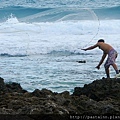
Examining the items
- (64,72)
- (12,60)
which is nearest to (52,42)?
(12,60)

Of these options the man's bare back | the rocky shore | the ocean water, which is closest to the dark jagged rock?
the rocky shore

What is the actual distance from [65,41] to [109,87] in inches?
737

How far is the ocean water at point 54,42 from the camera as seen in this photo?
16.3 metres

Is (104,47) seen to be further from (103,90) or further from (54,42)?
(54,42)

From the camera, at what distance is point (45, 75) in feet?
55.5

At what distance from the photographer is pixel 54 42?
2738 centimetres

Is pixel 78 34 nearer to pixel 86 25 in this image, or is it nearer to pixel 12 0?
pixel 86 25

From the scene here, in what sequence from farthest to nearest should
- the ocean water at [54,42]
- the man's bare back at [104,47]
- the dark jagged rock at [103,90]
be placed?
the ocean water at [54,42] < the man's bare back at [104,47] < the dark jagged rock at [103,90]

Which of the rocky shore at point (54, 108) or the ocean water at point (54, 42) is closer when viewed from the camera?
the rocky shore at point (54, 108)

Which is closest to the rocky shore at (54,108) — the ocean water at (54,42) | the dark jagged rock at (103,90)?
the dark jagged rock at (103,90)

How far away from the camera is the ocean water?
16.3 m

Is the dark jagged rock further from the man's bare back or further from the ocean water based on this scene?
the ocean water

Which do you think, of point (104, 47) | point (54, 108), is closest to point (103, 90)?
point (104, 47)

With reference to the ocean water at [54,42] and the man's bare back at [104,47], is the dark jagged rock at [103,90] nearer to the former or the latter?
the man's bare back at [104,47]
